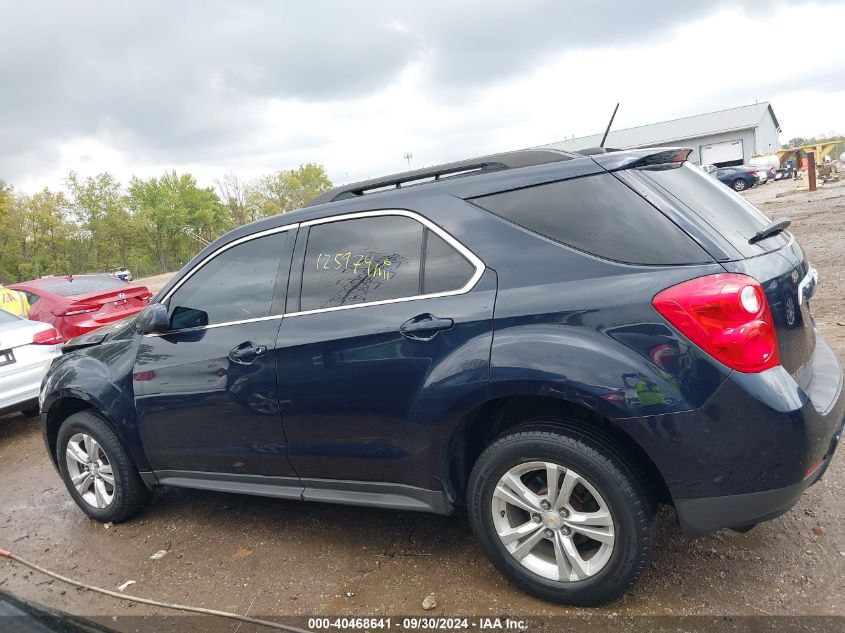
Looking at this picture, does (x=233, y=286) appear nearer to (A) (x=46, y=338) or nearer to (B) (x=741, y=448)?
(B) (x=741, y=448)

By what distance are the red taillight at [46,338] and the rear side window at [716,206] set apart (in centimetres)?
635

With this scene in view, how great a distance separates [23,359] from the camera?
6.33 m

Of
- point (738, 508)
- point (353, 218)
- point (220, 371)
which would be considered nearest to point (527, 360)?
point (738, 508)

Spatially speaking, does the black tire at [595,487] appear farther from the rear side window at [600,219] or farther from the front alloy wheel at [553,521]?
the rear side window at [600,219]

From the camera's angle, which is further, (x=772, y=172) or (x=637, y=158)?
(x=772, y=172)

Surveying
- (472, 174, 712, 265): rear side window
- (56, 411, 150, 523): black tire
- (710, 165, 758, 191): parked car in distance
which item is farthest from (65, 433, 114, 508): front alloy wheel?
(710, 165, 758, 191): parked car in distance

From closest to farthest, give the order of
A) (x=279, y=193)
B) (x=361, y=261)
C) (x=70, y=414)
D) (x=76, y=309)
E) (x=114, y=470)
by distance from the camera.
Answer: (x=361, y=261), (x=114, y=470), (x=70, y=414), (x=76, y=309), (x=279, y=193)

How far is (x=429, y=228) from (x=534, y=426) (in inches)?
39.8

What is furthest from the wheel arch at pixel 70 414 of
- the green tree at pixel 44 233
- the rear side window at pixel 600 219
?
the green tree at pixel 44 233

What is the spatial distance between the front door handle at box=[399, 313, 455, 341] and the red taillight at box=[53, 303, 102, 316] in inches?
305

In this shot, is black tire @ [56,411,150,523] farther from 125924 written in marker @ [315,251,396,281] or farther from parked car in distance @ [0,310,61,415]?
parked car in distance @ [0,310,61,415]

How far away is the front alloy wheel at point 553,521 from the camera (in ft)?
8.25

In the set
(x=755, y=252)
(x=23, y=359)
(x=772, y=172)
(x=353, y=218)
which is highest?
(x=353, y=218)

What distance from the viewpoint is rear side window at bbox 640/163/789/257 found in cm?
252
